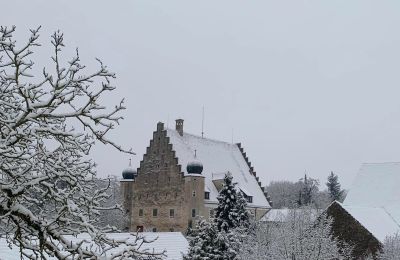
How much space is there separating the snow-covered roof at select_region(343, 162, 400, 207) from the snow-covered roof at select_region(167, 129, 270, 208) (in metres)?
11.9

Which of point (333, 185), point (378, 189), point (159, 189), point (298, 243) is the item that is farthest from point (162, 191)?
point (333, 185)

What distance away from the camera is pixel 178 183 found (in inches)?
1829

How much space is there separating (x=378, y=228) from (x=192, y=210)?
19114 millimetres

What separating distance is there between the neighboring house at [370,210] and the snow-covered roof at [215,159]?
12281 mm

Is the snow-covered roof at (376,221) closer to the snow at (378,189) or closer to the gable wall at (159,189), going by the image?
the snow at (378,189)

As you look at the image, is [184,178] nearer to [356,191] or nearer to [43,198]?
[356,191]

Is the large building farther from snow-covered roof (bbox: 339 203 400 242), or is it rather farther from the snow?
snow-covered roof (bbox: 339 203 400 242)

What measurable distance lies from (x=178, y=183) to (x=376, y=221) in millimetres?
19792

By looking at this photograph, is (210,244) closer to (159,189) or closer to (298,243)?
(298,243)

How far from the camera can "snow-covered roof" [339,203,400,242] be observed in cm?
2834

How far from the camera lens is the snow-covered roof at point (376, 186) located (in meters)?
38.7

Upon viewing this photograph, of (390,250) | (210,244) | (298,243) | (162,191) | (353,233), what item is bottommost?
(390,250)

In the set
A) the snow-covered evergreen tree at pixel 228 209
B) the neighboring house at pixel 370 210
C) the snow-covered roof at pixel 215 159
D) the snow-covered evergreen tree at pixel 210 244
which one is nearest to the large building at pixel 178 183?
the snow-covered roof at pixel 215 159

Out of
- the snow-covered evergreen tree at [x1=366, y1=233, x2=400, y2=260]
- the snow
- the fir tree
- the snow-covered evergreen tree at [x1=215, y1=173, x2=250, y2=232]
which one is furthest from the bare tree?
the fir tree
